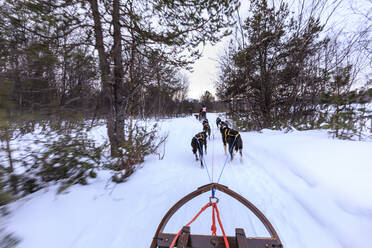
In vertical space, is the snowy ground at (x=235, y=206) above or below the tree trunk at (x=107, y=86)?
below

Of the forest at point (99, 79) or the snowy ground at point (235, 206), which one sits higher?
the forest at point (99, 79)

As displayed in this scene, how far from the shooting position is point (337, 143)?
3035mm

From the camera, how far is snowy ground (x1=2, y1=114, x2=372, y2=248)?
1.48 metres

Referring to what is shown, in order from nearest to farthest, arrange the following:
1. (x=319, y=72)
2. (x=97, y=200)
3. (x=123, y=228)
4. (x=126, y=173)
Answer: (x=123, y=228)
(x=97, y=200)
(x=126, y=173)
(x=319, y=72)

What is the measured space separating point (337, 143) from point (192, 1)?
4.62 metres

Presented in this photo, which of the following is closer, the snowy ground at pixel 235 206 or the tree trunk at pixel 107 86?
the snowy ground at pixel 235 206

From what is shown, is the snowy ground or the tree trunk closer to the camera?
the snowy ground

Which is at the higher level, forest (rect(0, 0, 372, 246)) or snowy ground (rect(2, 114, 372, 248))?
forest (rect(0, 0, 372, 246))

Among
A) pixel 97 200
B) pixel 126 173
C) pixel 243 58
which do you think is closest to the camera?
pixel 97 200

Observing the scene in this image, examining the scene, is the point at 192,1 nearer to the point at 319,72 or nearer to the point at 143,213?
the point at 143,213

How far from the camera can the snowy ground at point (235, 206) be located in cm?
148

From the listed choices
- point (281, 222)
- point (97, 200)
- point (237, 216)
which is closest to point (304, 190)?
point (281, 222)

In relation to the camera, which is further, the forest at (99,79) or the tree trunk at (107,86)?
the tree trunk at (107,86)

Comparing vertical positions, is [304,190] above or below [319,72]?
below
